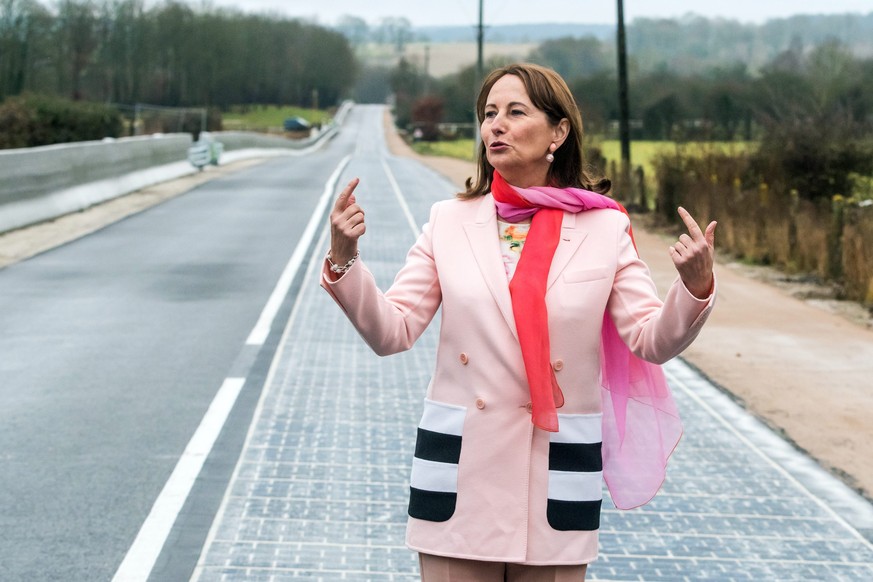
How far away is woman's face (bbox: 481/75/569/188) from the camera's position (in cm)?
331

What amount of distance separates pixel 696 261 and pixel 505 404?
54 centimetres

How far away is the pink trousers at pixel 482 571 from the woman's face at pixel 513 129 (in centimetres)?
91

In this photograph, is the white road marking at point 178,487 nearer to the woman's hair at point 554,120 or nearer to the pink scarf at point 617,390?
the pink scarf at point 617,390

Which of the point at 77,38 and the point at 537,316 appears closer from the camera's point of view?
the point at 537,316

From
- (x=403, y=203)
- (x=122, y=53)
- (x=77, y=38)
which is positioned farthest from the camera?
(x=122, y=53)

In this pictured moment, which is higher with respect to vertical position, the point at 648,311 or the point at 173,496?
the point at 648,311

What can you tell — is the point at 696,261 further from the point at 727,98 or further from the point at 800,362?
the point at 727,98

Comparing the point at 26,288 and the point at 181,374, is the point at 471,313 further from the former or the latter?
the point at 26,288

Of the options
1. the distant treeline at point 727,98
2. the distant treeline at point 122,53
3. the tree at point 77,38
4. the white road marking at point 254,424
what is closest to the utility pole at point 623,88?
the distant treeline at point 727,98

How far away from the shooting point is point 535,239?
3.23 meters

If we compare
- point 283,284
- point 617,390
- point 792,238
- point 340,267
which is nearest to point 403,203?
point 792,238

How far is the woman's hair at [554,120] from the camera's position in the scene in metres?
3.32

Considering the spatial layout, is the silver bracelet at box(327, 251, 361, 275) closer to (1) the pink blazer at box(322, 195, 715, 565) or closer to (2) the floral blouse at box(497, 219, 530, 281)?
(1) the pink blazer at box(322, 195, 715, 565)

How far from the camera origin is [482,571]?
3.25 m
